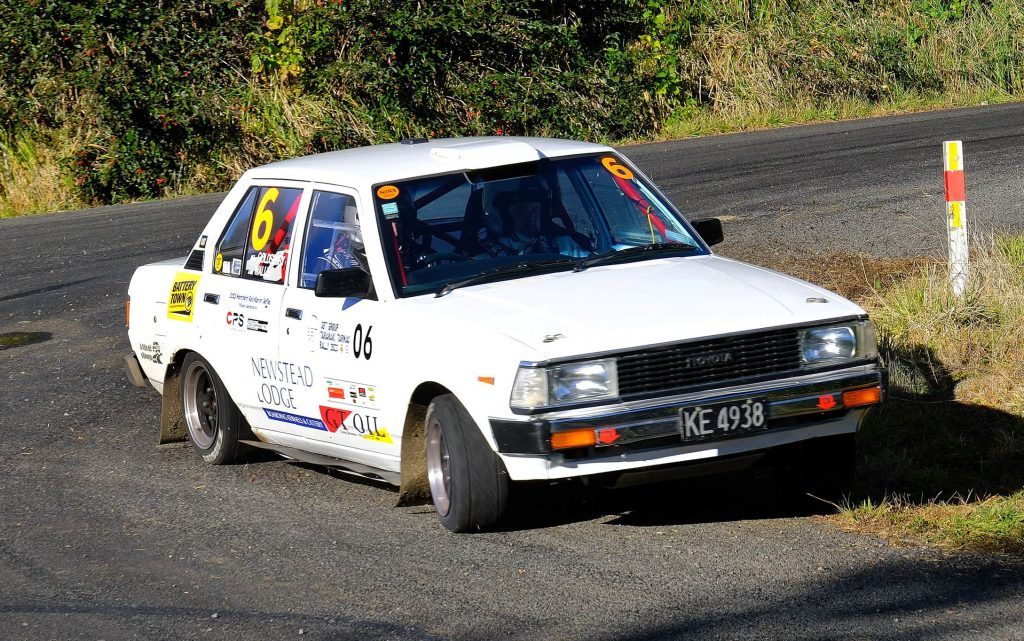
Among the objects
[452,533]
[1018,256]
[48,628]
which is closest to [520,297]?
[452,533]

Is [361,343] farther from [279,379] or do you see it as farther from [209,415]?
[209,415]

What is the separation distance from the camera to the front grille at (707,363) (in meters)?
5.54

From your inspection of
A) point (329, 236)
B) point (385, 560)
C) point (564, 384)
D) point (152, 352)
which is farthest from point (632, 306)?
point (152, 352)

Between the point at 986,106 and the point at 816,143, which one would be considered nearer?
the point at 816,143

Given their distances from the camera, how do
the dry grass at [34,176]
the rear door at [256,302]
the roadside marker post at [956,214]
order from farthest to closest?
the dry grass at [34,176], the roadside marker post at [956,214], the rear door at [256,302]

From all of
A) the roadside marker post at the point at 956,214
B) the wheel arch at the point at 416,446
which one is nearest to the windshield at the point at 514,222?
the wheel arch at the point at 416,446

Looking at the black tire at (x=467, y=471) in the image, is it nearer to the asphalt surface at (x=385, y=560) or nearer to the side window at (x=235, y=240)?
the asphalt surface at (x=385, y=560)

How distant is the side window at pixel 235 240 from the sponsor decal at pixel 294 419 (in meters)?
0.82

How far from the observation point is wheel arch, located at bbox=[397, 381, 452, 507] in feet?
20.2

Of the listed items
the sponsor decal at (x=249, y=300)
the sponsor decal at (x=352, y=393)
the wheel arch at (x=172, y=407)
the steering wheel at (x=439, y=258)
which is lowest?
the wheel arch at (x=172, y=407)

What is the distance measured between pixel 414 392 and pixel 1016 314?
13.4 ft

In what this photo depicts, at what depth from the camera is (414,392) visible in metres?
6.12

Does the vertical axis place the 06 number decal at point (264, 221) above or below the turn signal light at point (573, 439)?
above

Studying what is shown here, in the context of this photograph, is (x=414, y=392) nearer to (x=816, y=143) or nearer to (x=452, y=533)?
(x=452, y=533)
